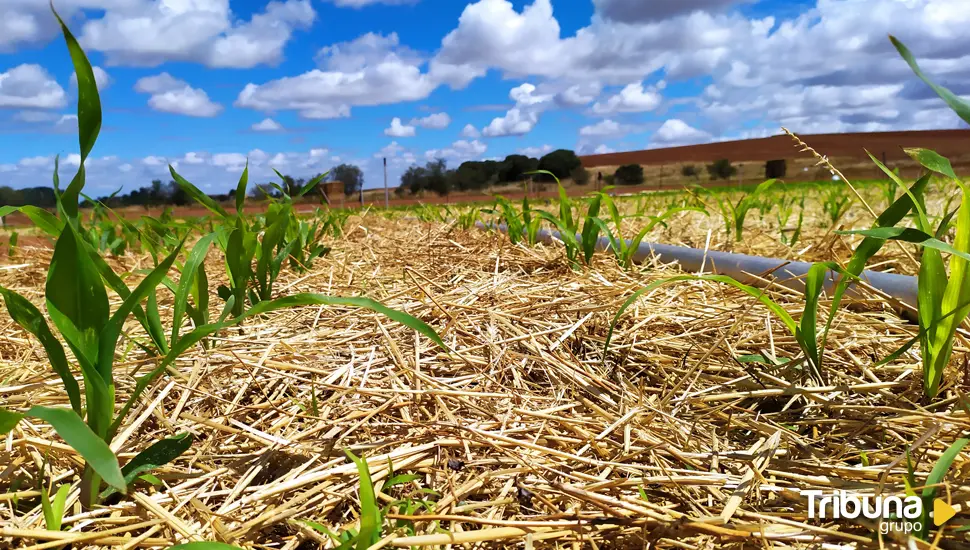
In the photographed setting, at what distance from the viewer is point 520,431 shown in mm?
997

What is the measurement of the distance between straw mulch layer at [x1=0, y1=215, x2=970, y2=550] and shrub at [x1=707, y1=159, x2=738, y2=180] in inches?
848

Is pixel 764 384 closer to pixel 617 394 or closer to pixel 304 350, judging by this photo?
pixel 617 394

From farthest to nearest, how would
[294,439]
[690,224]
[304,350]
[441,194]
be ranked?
[441,194] → [690,224] → [304,350] → [294,439]

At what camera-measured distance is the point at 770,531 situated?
2.45ft

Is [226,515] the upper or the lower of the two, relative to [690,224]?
lower

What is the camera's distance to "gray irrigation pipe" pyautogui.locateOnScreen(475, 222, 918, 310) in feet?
4.86

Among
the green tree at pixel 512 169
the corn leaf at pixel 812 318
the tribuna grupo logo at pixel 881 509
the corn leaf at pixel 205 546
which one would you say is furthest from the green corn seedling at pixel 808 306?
the green tree at pixel 512 169

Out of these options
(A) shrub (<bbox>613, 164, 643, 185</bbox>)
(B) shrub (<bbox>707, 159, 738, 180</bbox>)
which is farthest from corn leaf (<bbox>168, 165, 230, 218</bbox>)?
(B) shrub (<bbox>707, 159, 738, 180</bbox>)

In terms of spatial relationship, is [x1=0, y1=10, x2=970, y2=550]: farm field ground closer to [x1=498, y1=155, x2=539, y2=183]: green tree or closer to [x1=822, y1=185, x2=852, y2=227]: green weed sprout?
[x1=822, y1=185, x2=852, y2=227]: green weed sprout

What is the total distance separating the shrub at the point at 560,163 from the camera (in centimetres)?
1780

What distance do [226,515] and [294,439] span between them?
19 cm

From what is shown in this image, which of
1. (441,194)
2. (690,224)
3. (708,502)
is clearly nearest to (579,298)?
(708,502)

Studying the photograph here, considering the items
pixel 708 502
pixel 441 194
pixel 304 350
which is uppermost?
pixel 441 194

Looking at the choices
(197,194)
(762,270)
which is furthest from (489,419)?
(197,194)
